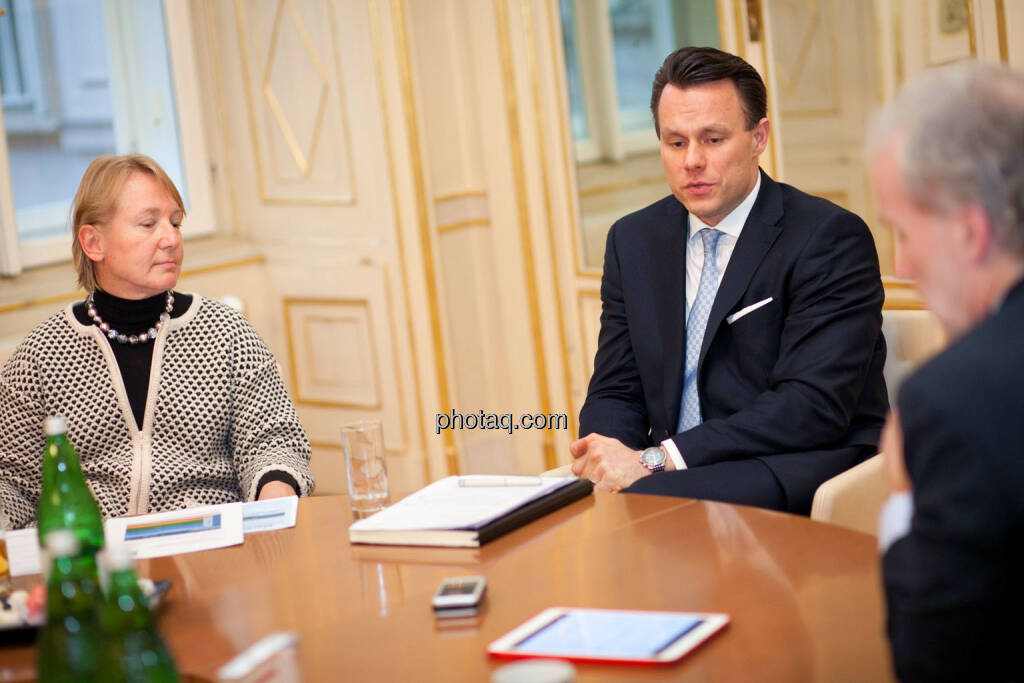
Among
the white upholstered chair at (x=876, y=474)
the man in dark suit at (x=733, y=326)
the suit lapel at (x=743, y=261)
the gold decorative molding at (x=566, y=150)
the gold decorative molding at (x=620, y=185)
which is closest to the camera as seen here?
the white upholstered chair at (x=876, y=474)

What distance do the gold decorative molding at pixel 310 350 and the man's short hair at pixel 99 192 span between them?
1962mm

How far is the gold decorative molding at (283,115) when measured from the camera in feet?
15.0

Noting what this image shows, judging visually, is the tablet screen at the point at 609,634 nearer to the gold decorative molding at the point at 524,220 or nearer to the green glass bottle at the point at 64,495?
the green glass bottle at the point at 64,495

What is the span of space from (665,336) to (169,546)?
1206 mm

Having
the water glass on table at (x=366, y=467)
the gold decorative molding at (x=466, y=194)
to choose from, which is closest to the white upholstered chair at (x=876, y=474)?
the water glass on table at (x=366, y=467)

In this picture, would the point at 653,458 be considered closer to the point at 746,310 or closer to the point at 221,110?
the point at 746,310

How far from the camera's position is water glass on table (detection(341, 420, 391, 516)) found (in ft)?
6.54

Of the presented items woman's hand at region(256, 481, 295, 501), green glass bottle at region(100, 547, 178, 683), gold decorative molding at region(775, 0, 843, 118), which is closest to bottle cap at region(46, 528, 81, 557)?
green glass bottle at region(100, 547, 178, 683)

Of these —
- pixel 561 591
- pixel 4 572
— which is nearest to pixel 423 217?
pixel 4 572

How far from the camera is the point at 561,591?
1.53 m

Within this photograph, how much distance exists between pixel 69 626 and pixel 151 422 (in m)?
1.43

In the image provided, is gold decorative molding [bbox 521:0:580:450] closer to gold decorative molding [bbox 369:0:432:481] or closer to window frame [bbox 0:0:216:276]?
gold decorative molding [bbox 369:0:432:481]

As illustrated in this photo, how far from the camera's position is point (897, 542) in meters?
1.18

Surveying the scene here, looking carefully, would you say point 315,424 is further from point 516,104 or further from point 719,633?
point 719,633
